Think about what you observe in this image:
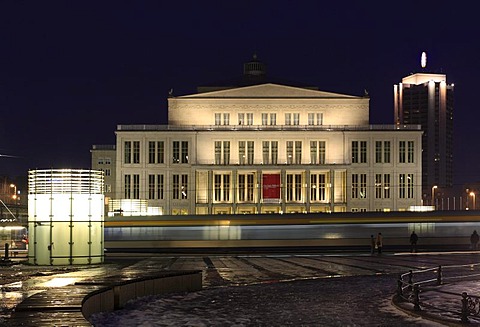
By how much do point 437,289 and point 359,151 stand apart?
252 ft

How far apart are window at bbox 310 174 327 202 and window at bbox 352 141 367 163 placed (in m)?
4.49

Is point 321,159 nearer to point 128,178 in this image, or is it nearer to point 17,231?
point 128,178

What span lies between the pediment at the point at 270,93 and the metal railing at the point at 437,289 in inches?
2637

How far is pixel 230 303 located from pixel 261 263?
18076 millimetres

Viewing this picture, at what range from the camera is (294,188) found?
99062 mm

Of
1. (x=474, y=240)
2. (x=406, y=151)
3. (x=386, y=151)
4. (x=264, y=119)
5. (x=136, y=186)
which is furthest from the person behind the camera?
(x=264, y=119)

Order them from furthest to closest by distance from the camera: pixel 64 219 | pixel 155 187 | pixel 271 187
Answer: pixel 271 187, pixel 155 187, pixel 64 219

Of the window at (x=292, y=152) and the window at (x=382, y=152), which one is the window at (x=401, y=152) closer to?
the window at (x=382, y=152)

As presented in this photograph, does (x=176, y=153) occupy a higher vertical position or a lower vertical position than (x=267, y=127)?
lower

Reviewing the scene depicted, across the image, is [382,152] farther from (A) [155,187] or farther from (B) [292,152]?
(A) [155,187]

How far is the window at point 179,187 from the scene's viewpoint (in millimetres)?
97375

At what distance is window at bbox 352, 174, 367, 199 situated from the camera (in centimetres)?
9744

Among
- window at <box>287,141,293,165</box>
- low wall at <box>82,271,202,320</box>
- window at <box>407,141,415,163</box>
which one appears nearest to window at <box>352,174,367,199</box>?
window at <box>407,141,415,163</box>

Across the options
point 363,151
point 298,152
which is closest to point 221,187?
point 298,152
